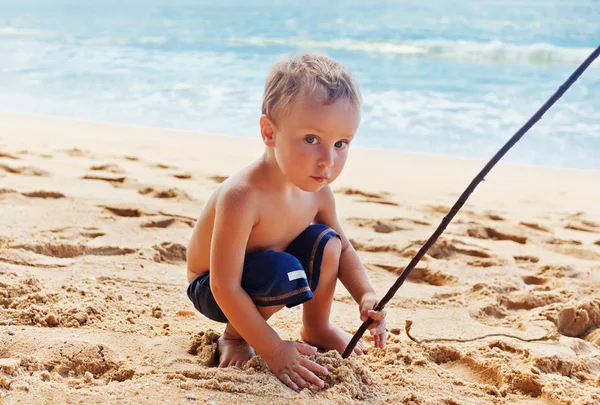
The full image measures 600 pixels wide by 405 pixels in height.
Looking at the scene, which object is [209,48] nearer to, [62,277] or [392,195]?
[392,195]

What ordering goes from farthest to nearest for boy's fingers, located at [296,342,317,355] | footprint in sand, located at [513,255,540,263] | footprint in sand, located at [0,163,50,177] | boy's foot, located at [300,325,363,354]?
footprint in sand, located at [0,163,50,177] → footprint in sand, located at [513,255,540,263] → boy's foot, located at [300,325,363,354] → boy's fingers, located at [296,342,317,355]

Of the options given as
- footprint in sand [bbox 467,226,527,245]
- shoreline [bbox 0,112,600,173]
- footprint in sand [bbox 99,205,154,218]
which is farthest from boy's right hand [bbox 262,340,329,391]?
shoreline [bbox 0,112,600,173]

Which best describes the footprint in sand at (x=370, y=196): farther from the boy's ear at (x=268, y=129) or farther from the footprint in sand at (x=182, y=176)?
the boy's ear at (x=268, y=129)

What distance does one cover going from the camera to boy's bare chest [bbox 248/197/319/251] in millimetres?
1702

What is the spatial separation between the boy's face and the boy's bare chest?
0.14 metres

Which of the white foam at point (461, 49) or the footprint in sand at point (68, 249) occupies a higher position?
the white foam at point (461, 49)

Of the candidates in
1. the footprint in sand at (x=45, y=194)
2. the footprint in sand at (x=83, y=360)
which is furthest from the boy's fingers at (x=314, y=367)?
the footprint in sand at (x=45, y=194)

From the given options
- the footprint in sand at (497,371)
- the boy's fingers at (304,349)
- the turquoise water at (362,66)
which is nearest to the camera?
the boy's fingers at (304,349)

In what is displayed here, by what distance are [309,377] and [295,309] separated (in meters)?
0.64

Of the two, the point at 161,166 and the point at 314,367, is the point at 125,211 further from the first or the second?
the point at 314,367

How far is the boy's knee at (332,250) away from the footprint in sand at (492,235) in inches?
58.4

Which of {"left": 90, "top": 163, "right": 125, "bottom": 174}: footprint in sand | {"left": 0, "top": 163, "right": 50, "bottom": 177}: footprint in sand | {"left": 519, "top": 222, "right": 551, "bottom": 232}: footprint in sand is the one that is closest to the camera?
{"left": 519, "top": 222, "right": 551, "bottom": 232}: footprint in sand

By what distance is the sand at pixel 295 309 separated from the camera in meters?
1.60

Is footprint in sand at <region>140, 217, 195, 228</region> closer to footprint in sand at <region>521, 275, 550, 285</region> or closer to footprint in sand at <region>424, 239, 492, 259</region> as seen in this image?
footprint in sand at <region>424, 239, 492, 259</region>
